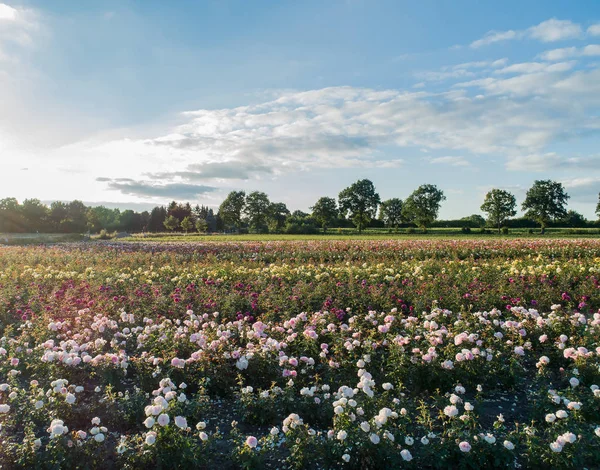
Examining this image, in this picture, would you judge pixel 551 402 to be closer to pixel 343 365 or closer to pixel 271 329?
pixel 343 365

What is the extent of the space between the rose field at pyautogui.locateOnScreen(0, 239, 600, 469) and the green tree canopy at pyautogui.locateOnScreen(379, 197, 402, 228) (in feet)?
246

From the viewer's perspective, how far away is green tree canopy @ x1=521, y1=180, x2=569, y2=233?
62.2m

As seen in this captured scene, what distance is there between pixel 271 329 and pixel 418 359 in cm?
208

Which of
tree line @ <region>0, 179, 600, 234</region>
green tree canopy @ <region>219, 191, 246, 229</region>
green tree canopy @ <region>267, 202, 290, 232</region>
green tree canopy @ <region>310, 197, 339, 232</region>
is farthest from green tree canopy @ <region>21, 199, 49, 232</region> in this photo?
green tree canopy @ <region>310, 197, 339, 232</region>

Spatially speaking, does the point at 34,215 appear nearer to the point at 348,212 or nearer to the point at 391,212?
the point at 348,212

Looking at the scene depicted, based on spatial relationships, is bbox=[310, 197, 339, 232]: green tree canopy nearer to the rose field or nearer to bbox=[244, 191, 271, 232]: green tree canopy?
bbox=[244, 191, 271, 232]: green tree canopy

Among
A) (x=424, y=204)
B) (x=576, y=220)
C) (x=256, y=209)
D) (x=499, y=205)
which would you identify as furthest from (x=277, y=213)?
(x=576, y=220)

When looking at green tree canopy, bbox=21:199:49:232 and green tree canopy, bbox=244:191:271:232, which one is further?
green tree canopy, bbox=244:191:271:232

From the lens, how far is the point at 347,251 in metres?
19.9

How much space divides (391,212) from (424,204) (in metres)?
13.1

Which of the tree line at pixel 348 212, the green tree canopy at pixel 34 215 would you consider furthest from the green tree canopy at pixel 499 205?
the green tree canopy at pixel 34 215

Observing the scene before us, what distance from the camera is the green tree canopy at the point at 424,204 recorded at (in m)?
70.8

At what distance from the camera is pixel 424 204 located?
70.8m

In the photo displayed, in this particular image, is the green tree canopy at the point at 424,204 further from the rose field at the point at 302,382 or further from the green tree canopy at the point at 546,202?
the rose field at the point at 302,382
